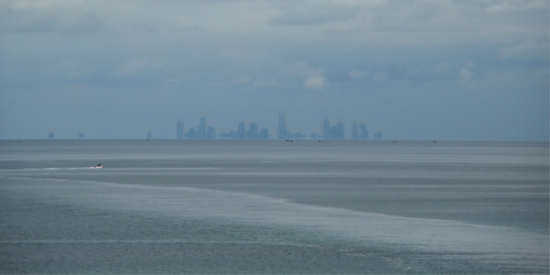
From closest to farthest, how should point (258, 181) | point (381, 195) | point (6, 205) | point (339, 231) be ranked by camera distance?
point (339, 231), point (6, 205), point (381, 195), point (258, 181)

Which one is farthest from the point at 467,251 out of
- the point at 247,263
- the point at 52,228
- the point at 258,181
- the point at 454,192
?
the point at 258,181

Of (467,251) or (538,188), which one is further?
(538,188)

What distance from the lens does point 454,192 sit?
5184cm

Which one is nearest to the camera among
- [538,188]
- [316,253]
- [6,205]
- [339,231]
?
[316,253]

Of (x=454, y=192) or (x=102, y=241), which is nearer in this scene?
(x=102, y=241)

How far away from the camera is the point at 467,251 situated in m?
25.0

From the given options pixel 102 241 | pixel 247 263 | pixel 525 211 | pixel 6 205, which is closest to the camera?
pixel 247 263

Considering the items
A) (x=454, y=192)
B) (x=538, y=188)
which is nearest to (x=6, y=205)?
(x=454, y=192)

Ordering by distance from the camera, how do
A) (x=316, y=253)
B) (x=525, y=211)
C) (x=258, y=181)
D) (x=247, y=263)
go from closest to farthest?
1. (x=247, y=263)
2. (x=316, y=253)
3. (x=525, y=211)
4. (x=258, y=181)

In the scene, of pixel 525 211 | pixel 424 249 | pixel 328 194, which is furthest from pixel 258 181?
pixel 424 249

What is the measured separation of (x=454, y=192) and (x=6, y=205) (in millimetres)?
31507

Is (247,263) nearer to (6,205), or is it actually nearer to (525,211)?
(525,211)

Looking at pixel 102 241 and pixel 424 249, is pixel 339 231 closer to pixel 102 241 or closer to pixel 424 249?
Answer: pixel 424 249

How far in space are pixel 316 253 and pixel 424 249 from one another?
13.5 feet
